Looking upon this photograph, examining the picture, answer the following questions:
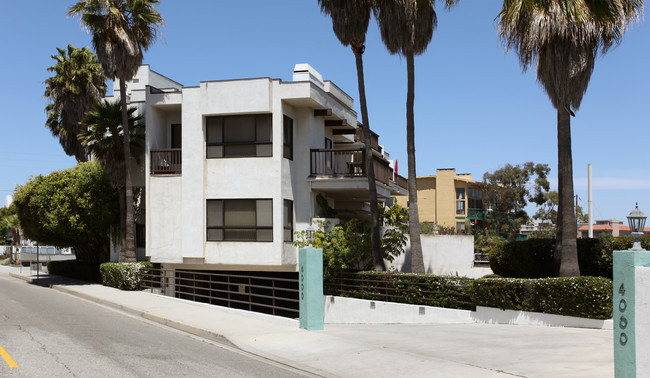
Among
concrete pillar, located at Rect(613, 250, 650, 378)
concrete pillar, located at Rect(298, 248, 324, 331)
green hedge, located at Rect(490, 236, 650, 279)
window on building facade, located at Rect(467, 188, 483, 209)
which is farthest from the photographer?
window on building facade, located at Rect(467, 188, 483, 209)

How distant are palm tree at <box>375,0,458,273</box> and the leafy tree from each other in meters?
14.0

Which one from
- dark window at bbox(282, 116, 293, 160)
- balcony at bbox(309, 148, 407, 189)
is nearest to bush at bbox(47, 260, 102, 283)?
dark window at bbox(282, 116, 293, 160)

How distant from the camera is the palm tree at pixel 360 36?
20625 millimetres

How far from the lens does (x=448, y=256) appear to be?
22.8 m

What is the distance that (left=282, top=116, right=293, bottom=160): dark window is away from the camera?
75.3 ft

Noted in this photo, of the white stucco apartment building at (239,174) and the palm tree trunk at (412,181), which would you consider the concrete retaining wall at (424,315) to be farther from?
the white stucco apartment building at (239,174)

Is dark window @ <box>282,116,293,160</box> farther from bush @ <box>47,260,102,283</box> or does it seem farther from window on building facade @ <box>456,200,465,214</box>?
window on building facade @ <box>456,200,465,214</box>

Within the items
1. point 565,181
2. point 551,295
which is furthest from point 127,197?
point 551,295

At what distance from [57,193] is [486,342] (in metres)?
20.4

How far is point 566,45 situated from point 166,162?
1561 centimetres

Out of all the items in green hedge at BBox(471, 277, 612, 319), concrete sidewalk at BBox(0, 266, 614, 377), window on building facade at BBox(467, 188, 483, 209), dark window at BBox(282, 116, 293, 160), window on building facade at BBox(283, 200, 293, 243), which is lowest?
concrete sidewalk at BBox(0, 266, 614, 377)

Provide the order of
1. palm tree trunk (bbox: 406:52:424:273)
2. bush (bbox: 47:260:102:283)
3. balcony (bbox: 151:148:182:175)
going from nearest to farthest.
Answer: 1. palm tree trunk (bbox: 406:52:424:273)
2. balcony (bbox: 151:148:182:175)
3. bush (bbox: 47:260:102:283)

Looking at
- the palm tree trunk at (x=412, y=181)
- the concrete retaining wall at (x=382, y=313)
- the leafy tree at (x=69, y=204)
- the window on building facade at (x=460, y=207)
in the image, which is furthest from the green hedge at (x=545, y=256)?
the window on building facade at (x=460, y=207)

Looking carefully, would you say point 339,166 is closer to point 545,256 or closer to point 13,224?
point 545,256
